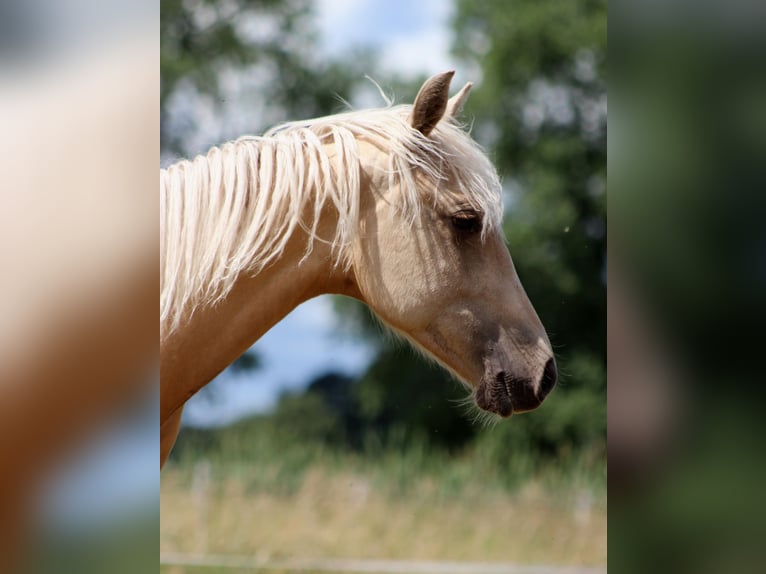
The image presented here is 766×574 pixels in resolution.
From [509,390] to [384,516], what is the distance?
4.93 meters

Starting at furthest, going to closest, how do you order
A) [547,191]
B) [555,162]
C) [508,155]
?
[508,155] → [555,162] → [547,191]

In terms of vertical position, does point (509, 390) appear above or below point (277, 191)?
below

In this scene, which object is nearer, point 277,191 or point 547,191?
point 277,191

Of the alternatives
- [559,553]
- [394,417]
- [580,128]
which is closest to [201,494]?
[559,553]

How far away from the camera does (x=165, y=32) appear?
10430 millimetres

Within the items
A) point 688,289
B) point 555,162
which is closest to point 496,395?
point 688,289

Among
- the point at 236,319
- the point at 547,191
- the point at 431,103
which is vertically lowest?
the point at 236,319

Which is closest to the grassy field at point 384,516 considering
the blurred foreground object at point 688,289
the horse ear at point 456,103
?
the horse ear at point 456,103

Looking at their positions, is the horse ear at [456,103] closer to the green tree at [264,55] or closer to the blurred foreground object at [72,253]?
the blurred foreground object at [72,253]

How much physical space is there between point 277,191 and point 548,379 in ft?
2.36

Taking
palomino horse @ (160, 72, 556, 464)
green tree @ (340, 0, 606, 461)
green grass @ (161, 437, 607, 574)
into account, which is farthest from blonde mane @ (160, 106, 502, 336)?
green tree @ (340, 0, 606, 461)

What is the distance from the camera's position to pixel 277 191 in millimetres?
1618

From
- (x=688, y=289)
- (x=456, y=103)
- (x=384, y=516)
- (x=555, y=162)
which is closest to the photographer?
(x=688, y=289)

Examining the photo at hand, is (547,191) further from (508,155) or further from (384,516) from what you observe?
(384,516)
